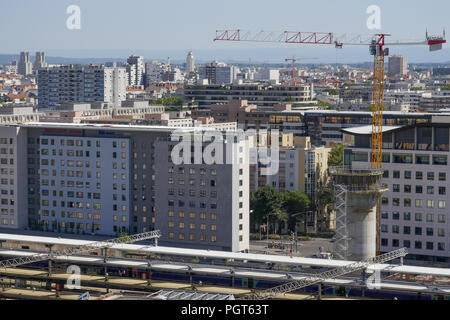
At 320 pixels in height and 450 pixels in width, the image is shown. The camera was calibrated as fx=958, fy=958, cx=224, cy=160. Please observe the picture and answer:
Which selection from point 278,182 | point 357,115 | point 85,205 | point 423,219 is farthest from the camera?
point 357,115

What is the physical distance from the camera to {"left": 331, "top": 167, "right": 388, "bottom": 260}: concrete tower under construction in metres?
30.8

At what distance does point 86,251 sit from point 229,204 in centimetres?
1020

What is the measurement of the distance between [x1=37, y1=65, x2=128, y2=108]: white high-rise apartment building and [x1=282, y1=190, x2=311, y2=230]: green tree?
69.1 meters

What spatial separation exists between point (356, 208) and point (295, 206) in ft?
56.1

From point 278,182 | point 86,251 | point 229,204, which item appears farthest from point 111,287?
point 278,182

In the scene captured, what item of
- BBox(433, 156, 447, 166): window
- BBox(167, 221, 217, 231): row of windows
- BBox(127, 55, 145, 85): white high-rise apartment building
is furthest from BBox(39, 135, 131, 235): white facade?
BBox(127, 55, 145, 85): white high-rise apartment building

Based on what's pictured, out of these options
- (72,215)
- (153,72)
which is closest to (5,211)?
(72,215)

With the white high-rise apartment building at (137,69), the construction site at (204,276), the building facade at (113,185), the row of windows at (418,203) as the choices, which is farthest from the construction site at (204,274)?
the white high-rise apartment building at (137,69)

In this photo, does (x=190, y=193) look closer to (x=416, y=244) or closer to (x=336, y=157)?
(x=416, y=244)

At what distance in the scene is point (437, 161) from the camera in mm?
35875

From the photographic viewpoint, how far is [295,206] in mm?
47969

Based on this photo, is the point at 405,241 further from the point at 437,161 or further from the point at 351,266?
the point at 351,266

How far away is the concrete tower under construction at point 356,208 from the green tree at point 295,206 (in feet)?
53.7
